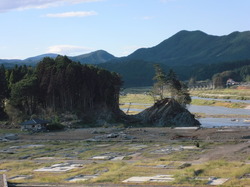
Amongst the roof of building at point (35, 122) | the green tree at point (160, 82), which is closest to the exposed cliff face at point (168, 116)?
the green tree at point (160, 82)

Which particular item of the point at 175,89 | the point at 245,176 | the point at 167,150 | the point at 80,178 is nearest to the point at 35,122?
the point at 167,150

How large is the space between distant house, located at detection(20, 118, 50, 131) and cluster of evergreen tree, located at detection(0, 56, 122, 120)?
9537 mm

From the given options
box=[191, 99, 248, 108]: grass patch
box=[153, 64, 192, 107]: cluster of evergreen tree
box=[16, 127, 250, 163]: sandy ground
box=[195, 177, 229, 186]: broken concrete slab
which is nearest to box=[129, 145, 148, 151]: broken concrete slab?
box=[16, 127, 250, 163]: sandy ground

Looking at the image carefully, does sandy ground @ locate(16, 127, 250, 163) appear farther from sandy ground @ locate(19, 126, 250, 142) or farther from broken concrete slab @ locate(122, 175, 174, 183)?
broken concrete slab @ locate(122, 175, 174, 183)

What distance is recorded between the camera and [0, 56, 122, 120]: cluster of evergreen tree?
10175 centimetres

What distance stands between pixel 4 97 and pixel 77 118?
2004 cm

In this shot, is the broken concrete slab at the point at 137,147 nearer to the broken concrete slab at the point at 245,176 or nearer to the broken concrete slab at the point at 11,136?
the broken concrete slab at the point at 11,136

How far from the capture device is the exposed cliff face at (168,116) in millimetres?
101125

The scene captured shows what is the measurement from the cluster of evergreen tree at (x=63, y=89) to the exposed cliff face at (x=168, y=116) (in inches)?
328

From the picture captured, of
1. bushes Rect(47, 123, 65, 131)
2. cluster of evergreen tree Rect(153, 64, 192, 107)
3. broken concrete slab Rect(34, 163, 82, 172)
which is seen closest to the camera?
broken concrete slab Rect(34, 163, 82, 172)

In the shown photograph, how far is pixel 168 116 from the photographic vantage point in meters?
102

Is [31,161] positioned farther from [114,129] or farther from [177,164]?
[114,129]

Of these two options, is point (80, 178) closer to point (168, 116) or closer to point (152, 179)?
point (152, 179)

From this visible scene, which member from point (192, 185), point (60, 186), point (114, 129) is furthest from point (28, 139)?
point (192, 185)
